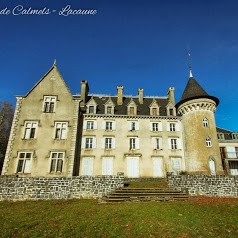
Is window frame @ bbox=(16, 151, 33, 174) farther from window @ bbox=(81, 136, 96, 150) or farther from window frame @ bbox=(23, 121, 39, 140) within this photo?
window @ bbox=(81, 136, 96, 150)

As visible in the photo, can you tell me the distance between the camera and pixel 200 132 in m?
25.6

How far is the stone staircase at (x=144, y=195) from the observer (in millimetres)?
12654

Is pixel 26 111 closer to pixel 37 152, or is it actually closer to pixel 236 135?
pixel 37 152

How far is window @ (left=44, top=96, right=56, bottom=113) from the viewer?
23.9 meters

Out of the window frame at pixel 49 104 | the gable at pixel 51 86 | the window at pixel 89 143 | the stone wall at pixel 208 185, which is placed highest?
the gable at pixel 51 86

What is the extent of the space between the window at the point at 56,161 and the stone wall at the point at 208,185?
12964 millimetres

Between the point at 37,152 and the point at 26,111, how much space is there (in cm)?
562

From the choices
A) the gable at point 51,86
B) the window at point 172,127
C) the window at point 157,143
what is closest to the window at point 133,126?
the window at point 157,143

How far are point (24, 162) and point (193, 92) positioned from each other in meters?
24.7

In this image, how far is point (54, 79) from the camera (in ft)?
82.8

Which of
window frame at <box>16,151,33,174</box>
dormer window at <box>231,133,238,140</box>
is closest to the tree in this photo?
window frame at <box>16,151,33,174</box>

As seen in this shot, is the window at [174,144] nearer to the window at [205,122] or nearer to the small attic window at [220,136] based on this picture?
the window at [205,122]

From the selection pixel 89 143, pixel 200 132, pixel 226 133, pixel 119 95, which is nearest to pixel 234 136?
pixel 226 133

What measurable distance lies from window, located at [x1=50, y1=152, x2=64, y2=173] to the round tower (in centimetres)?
1670
